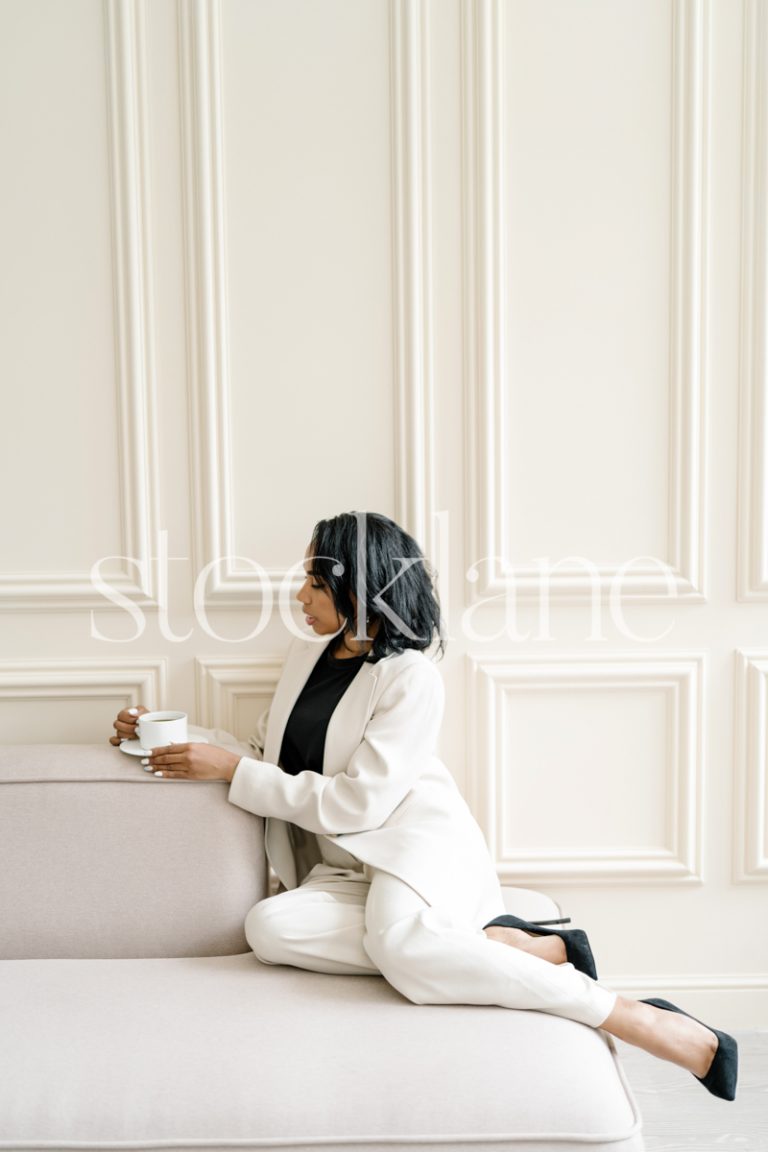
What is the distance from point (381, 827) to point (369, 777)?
0.11 metres

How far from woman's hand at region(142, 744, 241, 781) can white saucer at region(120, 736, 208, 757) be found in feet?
0.11

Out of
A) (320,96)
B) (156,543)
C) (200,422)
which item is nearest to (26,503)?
(156,543)

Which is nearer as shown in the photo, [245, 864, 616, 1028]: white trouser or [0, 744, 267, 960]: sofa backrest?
[245, 864, 616, 1028]: white trouser

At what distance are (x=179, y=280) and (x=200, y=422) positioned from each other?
34cm

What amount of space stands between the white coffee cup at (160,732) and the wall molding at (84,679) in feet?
1.02

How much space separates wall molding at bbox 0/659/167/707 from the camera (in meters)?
2.07

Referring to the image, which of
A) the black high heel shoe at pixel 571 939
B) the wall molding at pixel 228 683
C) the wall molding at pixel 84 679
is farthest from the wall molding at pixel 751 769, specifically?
the wall molding at pixel 84 679

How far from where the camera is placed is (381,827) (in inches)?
66.4

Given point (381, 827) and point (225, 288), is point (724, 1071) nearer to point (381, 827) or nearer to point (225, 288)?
point (381, 827)

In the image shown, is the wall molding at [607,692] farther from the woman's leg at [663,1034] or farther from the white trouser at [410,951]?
the woman's leg at [663,1034]

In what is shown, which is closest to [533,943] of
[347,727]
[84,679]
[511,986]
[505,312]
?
[511,986]

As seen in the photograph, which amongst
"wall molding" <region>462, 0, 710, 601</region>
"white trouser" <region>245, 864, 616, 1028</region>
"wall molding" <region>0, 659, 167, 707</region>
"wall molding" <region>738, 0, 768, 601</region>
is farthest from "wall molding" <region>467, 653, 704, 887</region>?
"wall molding" <region>0, 659, 167, 707</region>

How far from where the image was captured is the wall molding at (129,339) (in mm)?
1976

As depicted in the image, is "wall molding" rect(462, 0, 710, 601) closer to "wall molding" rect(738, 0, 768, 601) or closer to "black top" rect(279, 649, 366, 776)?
"wall molding" rect(738, 0, 768, 601)
